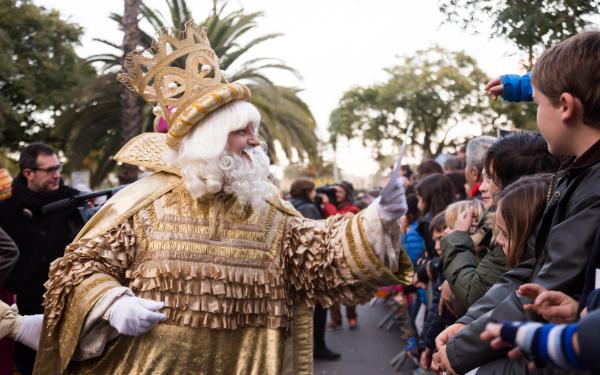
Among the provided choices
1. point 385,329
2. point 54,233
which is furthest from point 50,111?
point 54,233

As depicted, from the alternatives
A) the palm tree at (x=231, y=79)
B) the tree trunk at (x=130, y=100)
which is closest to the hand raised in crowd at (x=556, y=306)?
the tree trunk at (x=130, y=100)

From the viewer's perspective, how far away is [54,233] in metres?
4.67

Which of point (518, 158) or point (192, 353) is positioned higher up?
point (518, 158)

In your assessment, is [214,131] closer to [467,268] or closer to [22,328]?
[467,268]

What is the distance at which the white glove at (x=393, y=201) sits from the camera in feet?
8.86

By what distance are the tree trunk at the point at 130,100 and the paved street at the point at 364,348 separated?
477 cm

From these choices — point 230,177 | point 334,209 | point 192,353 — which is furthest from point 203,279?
point 334,209

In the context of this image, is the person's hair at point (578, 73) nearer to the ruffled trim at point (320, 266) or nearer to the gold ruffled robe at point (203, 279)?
the gold ruffled robe at point (203, 279)

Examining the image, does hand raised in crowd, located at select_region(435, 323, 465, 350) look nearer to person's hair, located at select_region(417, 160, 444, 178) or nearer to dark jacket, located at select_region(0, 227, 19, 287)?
dark jacket, located at select_region(0, 227, 19, 287)

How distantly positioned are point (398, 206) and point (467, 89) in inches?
1107

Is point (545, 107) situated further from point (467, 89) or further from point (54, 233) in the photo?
point (467, 89)

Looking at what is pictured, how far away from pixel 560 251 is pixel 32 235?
12.8 ft

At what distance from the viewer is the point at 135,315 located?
8.71 feet

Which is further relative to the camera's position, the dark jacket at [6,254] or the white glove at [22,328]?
the dark jacket at [6,254]
